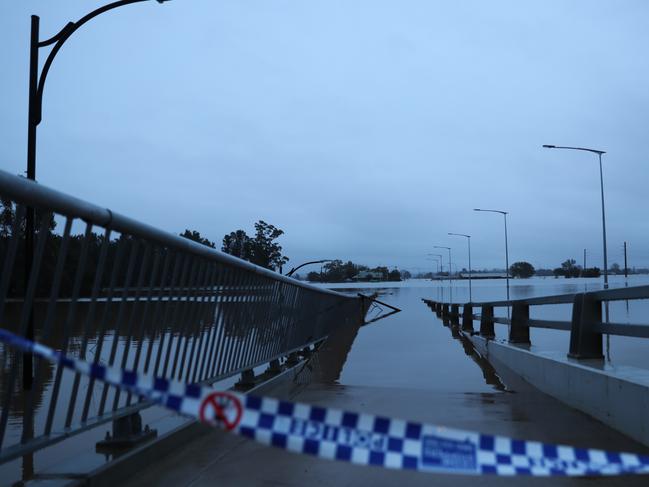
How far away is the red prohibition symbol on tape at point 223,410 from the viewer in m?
2.45

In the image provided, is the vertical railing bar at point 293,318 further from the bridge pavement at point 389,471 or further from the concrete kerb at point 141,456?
the concrete kerb at point 141,456

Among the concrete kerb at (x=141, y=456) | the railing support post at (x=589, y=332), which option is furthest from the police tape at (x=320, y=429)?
the railing support post at (x=589, y=332)

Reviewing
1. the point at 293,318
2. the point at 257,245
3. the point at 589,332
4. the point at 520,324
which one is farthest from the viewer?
the point at 257,245

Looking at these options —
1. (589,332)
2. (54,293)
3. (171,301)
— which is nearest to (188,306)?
(171,301)

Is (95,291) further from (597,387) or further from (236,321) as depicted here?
(597,387)

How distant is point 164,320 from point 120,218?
118 centimetres

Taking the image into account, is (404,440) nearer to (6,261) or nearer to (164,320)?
(6,261)

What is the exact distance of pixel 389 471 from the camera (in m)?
4.37

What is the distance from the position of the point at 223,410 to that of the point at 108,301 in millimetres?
1871

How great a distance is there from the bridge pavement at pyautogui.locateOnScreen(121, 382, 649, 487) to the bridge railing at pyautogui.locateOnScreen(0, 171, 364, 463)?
60 centimetres

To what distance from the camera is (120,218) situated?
3869 millimetres

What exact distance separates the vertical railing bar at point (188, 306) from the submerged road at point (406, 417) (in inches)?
28.9

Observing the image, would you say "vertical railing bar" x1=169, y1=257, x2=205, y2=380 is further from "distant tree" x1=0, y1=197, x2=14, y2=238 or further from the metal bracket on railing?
"distant tree" x1=0, y1=197, x2=14, y2=238

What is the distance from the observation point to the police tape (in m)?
2.38
